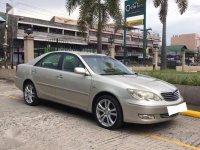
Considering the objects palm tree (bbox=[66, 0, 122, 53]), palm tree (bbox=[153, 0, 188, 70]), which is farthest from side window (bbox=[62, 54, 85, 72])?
palm tree (bbox=[153, 0, 188, 70])

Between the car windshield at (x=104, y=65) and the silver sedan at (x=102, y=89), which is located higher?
the car windshield at (x=104, y=65)

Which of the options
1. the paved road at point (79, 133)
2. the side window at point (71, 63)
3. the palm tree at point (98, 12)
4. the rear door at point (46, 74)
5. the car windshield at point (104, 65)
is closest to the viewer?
the paved road at point (79, 133)

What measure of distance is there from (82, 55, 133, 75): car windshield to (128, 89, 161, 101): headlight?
1.12 m

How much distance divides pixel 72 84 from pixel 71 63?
614 millimetres

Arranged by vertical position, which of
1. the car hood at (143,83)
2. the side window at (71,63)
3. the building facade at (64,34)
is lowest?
the car hood at (143,83)

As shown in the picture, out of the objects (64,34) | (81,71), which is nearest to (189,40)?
(64,34)

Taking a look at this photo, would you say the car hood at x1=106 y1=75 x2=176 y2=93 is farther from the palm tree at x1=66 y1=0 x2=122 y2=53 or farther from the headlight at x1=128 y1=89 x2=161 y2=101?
the palm tree at x1=66 y1=0 x2=122 y2=53

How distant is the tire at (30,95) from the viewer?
796 centimetres

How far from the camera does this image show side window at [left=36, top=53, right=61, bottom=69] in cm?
753

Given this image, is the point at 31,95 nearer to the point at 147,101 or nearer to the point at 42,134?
the point at 42,134

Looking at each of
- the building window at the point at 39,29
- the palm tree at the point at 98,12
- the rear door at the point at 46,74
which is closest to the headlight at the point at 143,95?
the rear door at the point at 46,74

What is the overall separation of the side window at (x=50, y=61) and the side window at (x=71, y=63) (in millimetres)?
289

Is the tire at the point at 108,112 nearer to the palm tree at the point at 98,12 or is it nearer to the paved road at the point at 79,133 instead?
the paved road at the point at 79,133

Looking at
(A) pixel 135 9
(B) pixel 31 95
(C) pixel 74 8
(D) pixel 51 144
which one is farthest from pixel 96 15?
(D) pixel 51 144
